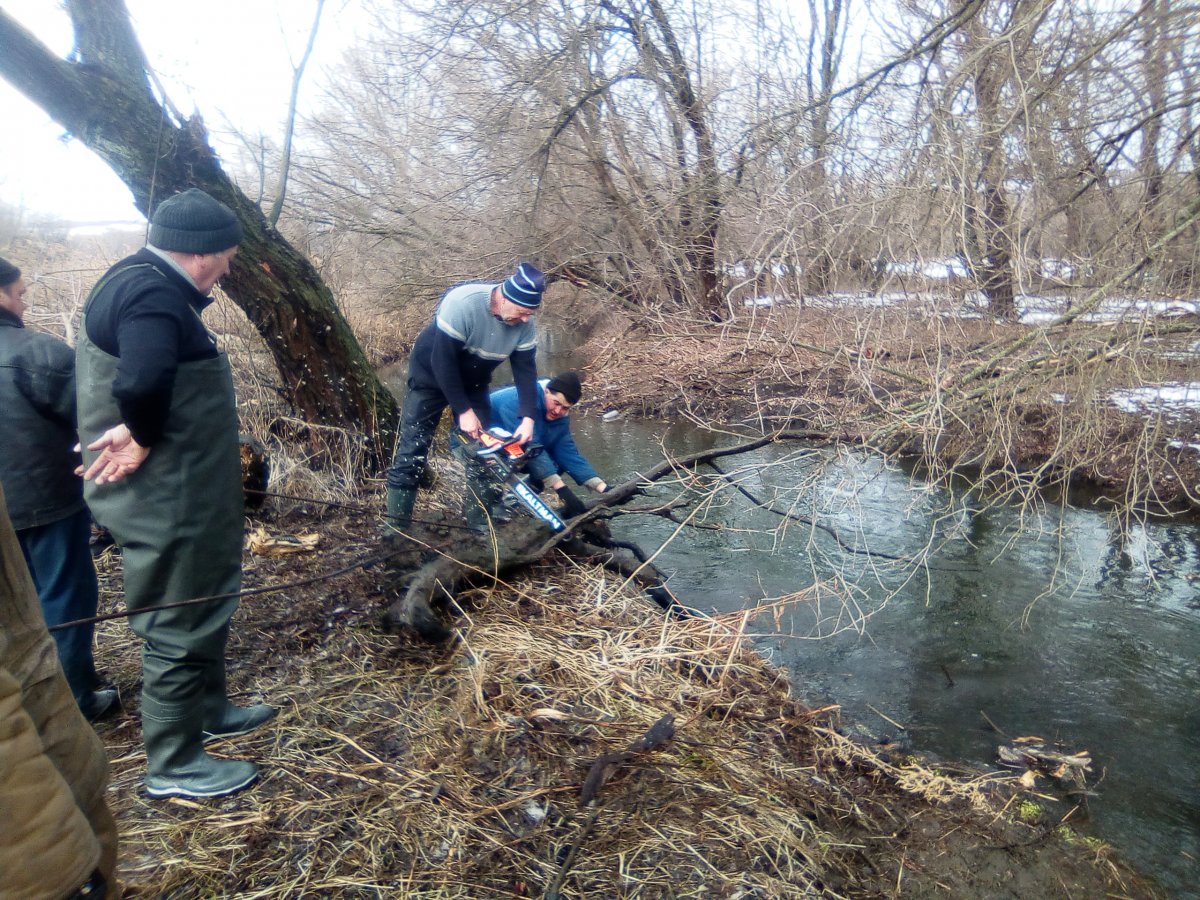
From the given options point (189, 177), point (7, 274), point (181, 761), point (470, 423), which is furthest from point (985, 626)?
point (189, 177)

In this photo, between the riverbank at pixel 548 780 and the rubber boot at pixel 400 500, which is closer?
the riverbank at pixel 548 780

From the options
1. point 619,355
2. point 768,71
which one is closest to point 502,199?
point 619,355

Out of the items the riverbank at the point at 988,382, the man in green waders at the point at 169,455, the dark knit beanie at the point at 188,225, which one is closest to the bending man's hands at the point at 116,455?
the man in green waders at the point at 169,455

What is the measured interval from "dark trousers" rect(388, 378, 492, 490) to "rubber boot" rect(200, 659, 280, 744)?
207 centimetres

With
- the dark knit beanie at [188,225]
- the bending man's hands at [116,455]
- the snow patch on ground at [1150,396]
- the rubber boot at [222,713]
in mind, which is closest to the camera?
the bending man's hands at [116,455]

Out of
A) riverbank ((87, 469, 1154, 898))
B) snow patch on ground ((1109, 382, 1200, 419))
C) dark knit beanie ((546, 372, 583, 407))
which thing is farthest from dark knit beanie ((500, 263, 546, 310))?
snow patch on ground ((1109, 382, 1200, 419))

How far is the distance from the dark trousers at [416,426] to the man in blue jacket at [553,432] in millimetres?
238

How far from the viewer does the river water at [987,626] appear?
4.53 meters

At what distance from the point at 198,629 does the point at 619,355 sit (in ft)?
29.0

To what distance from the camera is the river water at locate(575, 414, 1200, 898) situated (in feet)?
14.9

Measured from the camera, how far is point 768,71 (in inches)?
411

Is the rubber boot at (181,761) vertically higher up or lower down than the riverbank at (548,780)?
higher up

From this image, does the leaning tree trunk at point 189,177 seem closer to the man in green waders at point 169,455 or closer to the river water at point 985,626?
the river water at point 985,626

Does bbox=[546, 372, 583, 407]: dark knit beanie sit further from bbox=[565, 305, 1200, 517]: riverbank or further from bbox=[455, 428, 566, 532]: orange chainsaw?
bbox=[565, 305, 1200, 517]: riverbank
